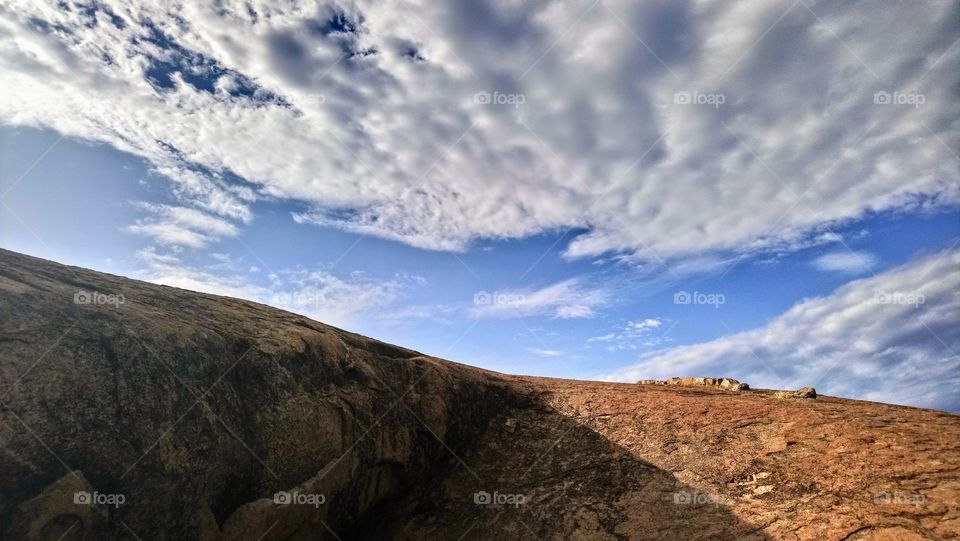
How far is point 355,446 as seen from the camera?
12180mm

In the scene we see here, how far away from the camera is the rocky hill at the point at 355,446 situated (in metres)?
8.23

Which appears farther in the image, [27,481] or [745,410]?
[745,410]

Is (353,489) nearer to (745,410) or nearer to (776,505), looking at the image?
(776,505)

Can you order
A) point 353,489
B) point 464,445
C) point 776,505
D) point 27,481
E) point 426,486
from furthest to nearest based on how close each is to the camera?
point 464,445 < point 426,486 < point 353,489 < point 776,505 < point 27,481

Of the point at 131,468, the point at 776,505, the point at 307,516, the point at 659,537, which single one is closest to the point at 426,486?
the point at 307,516

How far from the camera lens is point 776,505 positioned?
10.6m

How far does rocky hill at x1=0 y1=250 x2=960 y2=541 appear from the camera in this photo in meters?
8.23

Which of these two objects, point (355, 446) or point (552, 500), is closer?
point (355, 446)

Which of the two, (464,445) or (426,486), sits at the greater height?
(464,445)

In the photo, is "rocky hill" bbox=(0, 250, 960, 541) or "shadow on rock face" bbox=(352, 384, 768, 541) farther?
"shadow on rock face" bbox=(352, 384, 768, 541)

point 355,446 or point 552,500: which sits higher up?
point 355,446

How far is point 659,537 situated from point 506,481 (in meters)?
4.28

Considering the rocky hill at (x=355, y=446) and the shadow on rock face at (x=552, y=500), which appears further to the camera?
the shadow on rock face at (x=552, y=500)

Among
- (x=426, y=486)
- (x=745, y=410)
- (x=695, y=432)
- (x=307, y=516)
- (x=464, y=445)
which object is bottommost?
(x=307, y=516)
